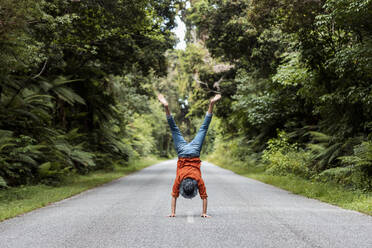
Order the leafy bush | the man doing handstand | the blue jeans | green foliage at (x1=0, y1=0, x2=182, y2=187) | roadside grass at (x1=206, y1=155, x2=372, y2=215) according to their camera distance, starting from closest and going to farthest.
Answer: the man doing handstand < the blue jeans < roadside grass at (x1=206, y1=155, x2=372, y2=215) < green foliage at (x1=0, y1=0, x2=182, y2=187) < the leafy bush

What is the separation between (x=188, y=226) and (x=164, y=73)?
14.9 metres

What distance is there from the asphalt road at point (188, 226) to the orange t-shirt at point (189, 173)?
1.86 ft

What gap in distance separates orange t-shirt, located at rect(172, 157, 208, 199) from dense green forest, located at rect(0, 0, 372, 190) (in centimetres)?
577

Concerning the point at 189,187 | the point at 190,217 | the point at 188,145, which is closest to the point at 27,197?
the point at 190,217

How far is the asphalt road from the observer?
563cm

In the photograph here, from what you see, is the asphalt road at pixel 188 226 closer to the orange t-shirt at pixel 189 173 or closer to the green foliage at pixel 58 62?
the orange t-shirt at pixel 189 173

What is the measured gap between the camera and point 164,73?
68.5 feet

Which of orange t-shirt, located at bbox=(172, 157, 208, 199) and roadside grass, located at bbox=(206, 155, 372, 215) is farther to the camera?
roadside grass, located at bbox=(206, 155, 372, 215)

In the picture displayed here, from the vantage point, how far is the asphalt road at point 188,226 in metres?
5.63

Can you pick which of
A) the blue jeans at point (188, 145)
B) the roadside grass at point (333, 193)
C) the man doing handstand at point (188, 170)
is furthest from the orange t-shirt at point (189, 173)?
the roadside grass at point (333, 193)

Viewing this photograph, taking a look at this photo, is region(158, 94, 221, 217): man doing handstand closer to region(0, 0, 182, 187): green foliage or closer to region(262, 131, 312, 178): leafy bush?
region(0, 0, 182, 187): green foliage

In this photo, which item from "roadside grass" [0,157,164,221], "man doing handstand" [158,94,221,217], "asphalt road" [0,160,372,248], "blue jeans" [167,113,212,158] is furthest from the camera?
"roadside grass" [0,157,164,221]

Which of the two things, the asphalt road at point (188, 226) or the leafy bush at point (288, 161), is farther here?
the leafy bush at point (288, 161)

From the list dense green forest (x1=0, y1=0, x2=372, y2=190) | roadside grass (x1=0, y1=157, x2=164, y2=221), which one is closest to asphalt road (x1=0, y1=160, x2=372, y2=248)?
roadside grass (x1=0, y1=157, x2=164, y2=221)
